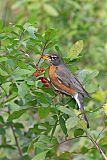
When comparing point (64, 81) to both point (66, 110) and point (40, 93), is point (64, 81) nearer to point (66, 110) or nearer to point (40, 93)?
point (40, 93)

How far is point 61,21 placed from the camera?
20.2 ft

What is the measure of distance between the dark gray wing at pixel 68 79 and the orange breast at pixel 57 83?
0.08ft

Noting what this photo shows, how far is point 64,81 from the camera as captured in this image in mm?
3326

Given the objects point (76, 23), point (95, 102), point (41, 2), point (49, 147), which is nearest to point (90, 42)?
point (76, 23)

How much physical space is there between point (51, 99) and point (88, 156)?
2.52 feet

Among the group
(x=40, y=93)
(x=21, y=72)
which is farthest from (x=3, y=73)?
(x=40, y=93)

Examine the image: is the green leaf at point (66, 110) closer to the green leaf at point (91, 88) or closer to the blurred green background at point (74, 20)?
the green leaf at point (91, 88)

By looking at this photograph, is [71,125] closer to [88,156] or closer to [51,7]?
[88,156]

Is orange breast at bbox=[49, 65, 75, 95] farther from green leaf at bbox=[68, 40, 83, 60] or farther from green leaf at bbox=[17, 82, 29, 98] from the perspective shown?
green leaf at bbox=[17, 82, 29, 98]

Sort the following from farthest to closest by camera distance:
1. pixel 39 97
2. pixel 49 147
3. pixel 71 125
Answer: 1. pixel 49 147
2. pixel 39 97
3. pixel 71 125

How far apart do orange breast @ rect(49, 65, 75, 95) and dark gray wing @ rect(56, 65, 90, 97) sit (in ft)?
0.08

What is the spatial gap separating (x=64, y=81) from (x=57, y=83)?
0.09 meters

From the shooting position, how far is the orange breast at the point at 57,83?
3.12 meters

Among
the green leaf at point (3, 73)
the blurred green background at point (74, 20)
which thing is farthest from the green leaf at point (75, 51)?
the blurred green background at point (74, 20)
